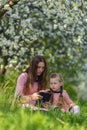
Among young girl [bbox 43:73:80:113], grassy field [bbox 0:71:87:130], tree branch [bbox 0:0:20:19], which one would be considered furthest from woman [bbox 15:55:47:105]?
tree branch [bbox 0:0:20:19]

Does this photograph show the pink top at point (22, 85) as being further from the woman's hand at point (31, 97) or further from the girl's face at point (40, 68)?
the woman's hand at point (31, 97)

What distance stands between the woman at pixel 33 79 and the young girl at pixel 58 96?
23cm

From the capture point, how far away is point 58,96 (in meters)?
9.45

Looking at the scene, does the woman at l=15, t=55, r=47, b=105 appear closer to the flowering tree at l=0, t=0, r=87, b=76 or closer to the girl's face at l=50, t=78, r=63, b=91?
the girl's face at l=50, t=78, r=63, b=91

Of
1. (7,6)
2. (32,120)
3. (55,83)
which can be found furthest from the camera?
(7,6)

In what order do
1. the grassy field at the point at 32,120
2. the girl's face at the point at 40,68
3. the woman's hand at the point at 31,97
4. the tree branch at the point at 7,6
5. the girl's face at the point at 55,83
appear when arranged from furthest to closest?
the tree branch at the point at 7,6, the girl's face at the point at 40,68, the girl's face at the point at 55,83, the woman's hand at the point at 31,97, the grassy field at the point at 32,120

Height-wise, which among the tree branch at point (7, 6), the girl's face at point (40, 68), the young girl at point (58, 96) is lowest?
the young girl at point (58, 96)

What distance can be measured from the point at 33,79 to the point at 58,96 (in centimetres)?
54

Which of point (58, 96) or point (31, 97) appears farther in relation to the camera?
point (58, 96)

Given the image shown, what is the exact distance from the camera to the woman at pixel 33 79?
30.8ft

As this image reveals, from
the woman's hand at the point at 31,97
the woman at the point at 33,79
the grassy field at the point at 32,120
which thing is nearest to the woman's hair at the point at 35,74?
the woman at the point at 33,79

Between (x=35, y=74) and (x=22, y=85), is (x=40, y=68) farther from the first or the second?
(x=22, y=85)

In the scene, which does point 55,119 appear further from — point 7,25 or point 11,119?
point 7,25

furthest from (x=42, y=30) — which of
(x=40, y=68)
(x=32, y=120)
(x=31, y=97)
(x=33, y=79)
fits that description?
(x=32, y=120)
